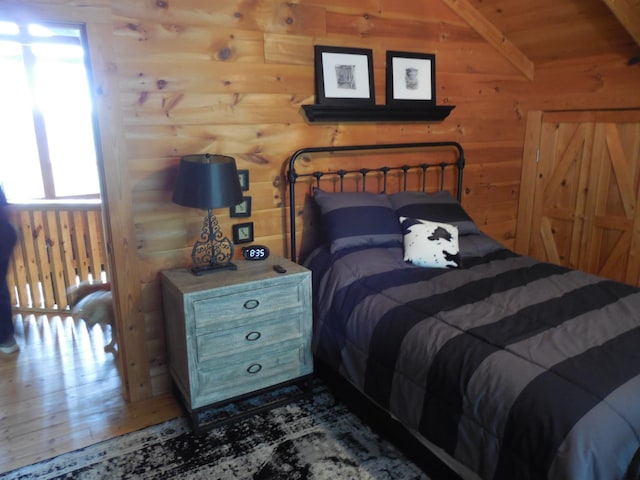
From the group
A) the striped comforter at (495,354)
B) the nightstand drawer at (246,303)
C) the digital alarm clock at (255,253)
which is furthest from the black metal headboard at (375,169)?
the nightstand drawer at (246,303)

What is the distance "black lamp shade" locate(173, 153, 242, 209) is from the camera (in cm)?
216

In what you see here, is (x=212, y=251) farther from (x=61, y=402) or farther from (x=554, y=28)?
(x=554, y=28)

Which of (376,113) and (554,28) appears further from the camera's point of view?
(554,28)

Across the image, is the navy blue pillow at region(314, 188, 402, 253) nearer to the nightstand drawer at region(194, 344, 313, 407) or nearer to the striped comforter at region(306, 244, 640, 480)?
the striped comforter at region(306, 244, 640, 480)

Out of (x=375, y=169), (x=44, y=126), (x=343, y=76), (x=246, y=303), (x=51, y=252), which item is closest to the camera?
(x=246, y=303)

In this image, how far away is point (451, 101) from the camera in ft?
11.1

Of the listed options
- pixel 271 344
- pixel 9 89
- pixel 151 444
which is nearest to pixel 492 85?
pixel 271 344

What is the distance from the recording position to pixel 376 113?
9.84ft

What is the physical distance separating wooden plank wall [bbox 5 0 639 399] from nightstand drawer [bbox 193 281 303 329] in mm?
507

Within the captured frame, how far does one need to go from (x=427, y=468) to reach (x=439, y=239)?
1.21 meters

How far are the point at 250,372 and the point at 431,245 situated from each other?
118 centimetres

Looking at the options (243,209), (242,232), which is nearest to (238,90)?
(243,209)

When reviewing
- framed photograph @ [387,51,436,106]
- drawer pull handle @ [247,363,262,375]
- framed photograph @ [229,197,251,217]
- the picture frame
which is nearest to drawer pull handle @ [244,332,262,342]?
drawer pull handle @ [247,363,262,375]

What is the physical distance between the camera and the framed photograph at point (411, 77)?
307cm
